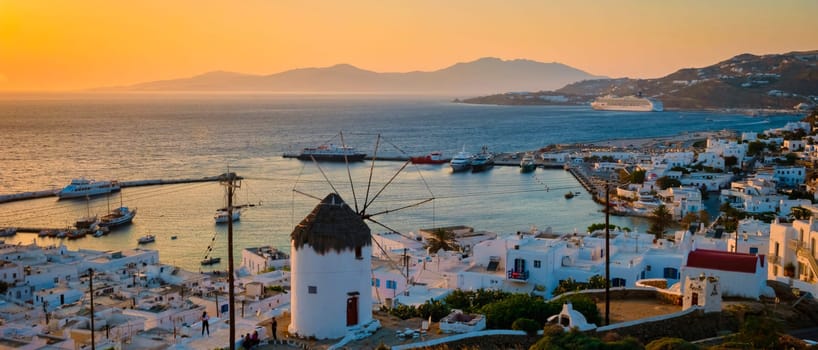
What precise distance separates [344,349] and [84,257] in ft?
69.9

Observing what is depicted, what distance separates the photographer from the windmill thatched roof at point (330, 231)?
12.1m

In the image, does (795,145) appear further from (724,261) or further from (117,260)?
(117,260)

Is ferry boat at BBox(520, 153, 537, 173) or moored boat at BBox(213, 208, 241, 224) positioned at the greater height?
ferry boat at BBox(520, 153, 537, 173)

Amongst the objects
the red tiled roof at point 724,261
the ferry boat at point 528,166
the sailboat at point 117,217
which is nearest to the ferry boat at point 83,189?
the sailboat at point 117,217

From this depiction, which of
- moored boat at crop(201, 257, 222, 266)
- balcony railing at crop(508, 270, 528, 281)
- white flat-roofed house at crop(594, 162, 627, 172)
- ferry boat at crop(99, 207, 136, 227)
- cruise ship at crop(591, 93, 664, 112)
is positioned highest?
cruise ship at crop(591, 93, 664, 112)

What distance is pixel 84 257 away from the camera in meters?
29.5

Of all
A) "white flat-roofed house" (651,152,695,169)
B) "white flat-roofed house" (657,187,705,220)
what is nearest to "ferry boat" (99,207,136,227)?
"white flat-roofed house" (657,187,705,220)

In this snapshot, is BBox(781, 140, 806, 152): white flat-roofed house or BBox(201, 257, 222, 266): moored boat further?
BBox(781, 140, 806, 152): white flat-roofed house

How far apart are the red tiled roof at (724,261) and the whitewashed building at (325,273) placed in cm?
763

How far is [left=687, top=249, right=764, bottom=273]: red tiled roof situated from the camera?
15.2 m

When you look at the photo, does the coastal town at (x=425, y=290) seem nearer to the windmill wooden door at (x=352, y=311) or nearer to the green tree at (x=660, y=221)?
the windmill wooden door at (x=352, y=311)

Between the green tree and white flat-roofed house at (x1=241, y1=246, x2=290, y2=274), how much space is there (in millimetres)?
14482

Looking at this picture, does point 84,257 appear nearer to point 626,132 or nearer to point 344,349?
point 344,349

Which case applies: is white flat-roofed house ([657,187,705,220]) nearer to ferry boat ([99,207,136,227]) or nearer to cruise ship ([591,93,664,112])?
ferry boat ([99,207,136,227])
